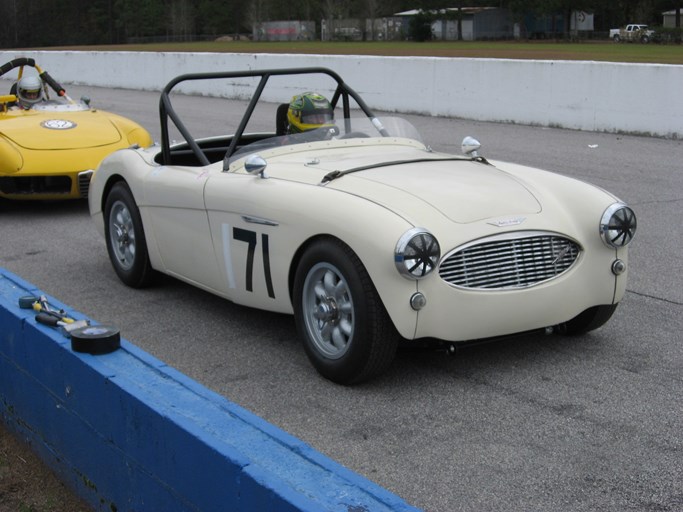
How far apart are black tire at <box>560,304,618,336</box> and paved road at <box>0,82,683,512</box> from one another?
7 cm

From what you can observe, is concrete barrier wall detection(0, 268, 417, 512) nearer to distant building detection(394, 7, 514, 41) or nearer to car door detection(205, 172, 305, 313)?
car door detection(205, 172, 305, 313)

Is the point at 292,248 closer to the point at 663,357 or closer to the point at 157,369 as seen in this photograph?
the point at 157,369

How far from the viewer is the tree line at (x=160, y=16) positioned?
97.5m

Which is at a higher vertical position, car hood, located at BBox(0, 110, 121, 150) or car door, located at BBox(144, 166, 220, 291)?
car hood, located at BBox(0, 110, 121, 150)

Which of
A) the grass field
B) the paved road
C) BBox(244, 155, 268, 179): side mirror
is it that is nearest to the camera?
the paved road

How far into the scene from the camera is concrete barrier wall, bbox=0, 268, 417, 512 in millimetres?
2557

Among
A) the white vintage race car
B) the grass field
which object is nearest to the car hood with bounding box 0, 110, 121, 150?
the white vintage race car

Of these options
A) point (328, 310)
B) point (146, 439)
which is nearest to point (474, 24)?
point (328, 310)

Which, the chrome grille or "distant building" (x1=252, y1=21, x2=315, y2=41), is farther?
"distant building" (x1=252, y1=21, x2=315, y2=41)

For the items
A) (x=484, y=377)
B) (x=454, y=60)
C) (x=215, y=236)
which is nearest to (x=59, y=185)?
(x=215, y=236)

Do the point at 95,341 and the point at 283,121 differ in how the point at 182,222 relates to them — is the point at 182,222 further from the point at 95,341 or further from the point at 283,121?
the point at 95,341

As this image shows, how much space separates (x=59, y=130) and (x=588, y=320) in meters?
6.15

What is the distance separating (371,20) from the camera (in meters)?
92.0

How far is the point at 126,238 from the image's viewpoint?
6.48m
